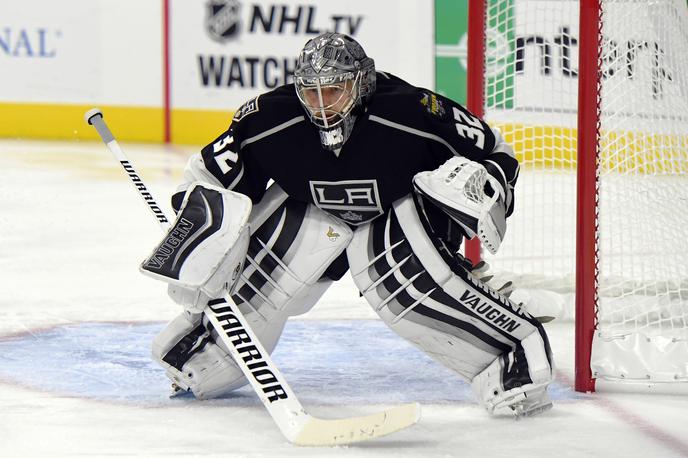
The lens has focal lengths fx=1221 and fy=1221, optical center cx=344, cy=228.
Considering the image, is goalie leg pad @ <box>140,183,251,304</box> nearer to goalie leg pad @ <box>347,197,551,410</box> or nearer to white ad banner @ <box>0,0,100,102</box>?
goalie leg pad @ <box>347,197,551,410</box>

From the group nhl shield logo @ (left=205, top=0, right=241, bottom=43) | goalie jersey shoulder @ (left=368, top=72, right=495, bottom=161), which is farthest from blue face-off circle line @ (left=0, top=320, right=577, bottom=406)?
nhl shield logo @ (left=205, top=0, right=241, bottom=43)

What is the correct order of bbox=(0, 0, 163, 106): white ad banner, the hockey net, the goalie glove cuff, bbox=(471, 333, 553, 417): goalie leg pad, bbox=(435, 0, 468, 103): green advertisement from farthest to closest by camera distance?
bbox=(0, 0, 163, 106): white ad banner < bbox=(435, 0, 468, 103): green advertisement < the hockey net < bbox=(471, 333, 553, 417): goalie leg pad < the goalie glove cuff

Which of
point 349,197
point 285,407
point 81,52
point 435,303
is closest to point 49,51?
point 81,52

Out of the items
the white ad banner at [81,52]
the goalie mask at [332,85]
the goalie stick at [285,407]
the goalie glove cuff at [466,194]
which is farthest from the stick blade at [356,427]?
the white ad banner at [81,52]

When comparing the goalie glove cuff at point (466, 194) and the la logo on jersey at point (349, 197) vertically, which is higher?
the goalie glove cuff at point (466, 194)

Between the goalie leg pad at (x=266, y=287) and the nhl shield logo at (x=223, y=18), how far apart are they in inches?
206

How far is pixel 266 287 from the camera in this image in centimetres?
282

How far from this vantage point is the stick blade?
2428 mm

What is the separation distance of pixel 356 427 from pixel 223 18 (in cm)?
579

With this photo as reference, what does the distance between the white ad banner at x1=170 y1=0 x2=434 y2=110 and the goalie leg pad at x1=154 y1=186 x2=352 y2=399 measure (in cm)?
500

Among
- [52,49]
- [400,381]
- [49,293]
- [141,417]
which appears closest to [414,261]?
[400,381]

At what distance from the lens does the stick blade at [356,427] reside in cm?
243

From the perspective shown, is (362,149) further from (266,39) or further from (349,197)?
(266,39)

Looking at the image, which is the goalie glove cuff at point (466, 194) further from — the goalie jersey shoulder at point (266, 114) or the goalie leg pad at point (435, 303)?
the goalie jersey shoulder at point (266, 114)
